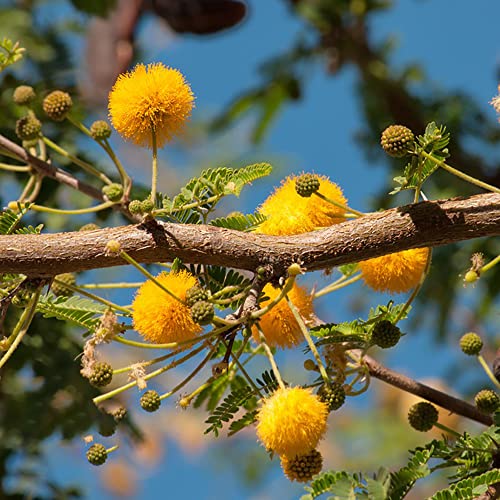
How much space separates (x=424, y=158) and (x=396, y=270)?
447mm

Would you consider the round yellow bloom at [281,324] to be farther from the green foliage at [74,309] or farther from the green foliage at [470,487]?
the green foliage at [470,487]

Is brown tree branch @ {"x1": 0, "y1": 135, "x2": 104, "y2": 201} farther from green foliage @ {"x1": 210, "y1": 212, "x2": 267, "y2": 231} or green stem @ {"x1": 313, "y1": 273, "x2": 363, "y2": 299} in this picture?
green stem @ {"x1": 313, "y1": 273, "x2": 363, "y2": 299}

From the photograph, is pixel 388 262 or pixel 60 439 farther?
pixel 60 439

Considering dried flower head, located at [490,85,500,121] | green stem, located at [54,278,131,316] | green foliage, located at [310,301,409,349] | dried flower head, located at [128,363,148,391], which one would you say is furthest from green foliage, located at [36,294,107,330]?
dried flower head, located at [490,85,500,121]

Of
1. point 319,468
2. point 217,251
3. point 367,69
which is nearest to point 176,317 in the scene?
point 217,251

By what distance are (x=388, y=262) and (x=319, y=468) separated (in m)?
0.72

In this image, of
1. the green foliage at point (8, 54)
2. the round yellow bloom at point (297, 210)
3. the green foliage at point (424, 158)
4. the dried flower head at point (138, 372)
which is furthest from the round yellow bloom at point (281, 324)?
the green foliage at point (8, 54)

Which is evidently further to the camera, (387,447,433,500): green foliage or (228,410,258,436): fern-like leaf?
(228,410,258,436): fern-like leaf

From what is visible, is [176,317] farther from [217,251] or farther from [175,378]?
[175,378]

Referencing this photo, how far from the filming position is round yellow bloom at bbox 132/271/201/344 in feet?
8.75

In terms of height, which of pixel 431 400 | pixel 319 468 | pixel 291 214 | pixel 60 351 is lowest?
pixel 319 468

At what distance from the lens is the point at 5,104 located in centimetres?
462

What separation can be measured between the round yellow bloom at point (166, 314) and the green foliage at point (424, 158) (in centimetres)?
69

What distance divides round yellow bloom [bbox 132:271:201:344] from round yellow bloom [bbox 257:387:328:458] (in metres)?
0.35
